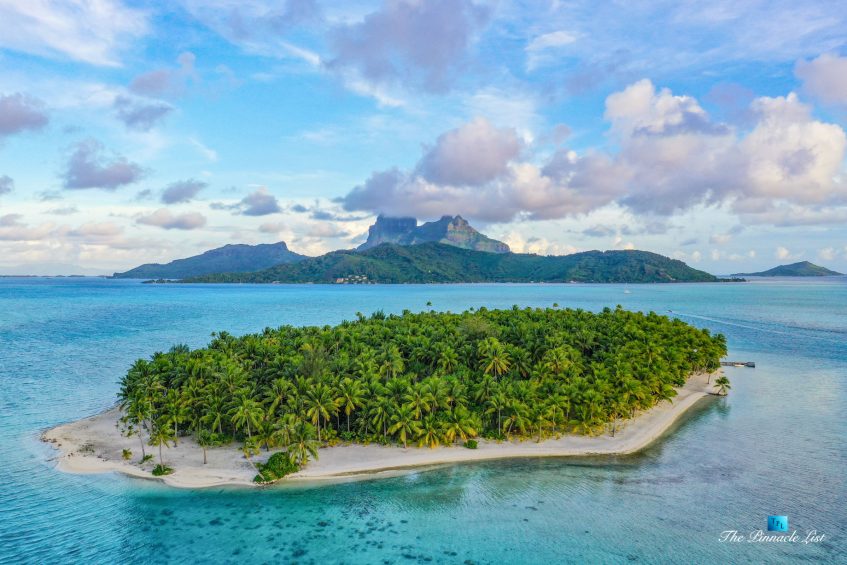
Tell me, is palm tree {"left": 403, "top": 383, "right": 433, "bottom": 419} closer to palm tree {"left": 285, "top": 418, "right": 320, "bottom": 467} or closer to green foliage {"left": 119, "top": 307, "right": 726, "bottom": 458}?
green foliage {"left": 119, "top": 307, "right": 726, "bottom": 458}

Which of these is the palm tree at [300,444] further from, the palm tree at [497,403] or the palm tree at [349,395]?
the palm tree at [497,403]

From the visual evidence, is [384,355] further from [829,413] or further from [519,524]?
[829,413]

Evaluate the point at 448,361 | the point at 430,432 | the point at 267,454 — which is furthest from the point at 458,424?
the point at 267,454

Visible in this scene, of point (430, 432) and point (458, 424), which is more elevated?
point (458, 424)

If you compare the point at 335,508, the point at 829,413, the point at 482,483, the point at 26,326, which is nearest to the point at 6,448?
the point at 335,508

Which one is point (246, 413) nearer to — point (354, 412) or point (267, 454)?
point (267, 454)

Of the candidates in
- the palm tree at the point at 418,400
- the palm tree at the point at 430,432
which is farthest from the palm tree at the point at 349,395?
the palm tree at the point at 430,432

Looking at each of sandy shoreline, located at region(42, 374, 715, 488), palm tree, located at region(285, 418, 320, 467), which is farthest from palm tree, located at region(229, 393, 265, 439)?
palm tree, located at region(285, 418, 320, 467)
